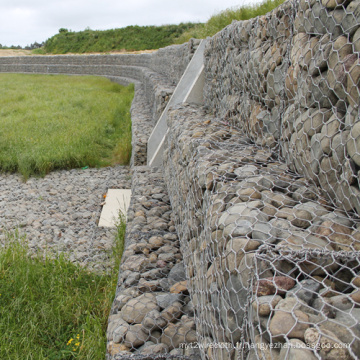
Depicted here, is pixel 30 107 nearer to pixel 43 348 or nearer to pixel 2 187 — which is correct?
pixel 2 187

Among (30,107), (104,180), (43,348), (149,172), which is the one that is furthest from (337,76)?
(30,107)

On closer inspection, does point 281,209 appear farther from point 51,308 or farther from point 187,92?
point 187,92

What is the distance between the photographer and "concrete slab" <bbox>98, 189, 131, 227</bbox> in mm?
4737

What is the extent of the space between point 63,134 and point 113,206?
10.5ft

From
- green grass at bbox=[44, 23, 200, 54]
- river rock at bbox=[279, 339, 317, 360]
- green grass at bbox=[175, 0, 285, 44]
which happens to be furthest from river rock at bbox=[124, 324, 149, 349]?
green grass at bbox=[44, 23, 200, 54]

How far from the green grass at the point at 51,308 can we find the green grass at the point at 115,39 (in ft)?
73.6

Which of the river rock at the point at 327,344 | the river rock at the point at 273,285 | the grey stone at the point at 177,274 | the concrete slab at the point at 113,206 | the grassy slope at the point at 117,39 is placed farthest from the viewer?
the grassy slope at the point at 117,39

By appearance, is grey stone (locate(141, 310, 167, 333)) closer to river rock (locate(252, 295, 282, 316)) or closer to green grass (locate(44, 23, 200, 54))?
river rock (locate(252, 295, 282, 316))

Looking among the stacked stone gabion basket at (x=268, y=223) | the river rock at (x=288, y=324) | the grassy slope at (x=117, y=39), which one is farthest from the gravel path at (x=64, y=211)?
the grassy slope at (x=117, y=39)

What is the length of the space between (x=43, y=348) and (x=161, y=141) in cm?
283

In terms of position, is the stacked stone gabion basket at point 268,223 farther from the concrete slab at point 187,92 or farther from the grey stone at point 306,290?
the concrete slab at point 187,92

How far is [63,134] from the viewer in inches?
308

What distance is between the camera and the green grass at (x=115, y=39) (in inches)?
1031

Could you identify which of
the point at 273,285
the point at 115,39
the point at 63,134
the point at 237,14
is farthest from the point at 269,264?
the point at 115,39
